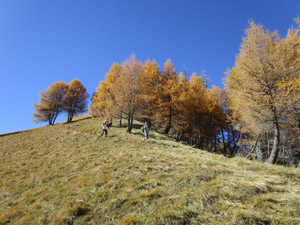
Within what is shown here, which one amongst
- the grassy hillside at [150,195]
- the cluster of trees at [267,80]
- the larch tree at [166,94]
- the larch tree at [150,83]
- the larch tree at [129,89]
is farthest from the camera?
the larch tree at [166,94]

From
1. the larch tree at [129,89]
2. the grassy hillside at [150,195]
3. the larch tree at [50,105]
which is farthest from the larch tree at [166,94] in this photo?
the larch tree at [50,105]

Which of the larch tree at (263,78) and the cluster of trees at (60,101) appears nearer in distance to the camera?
the larch tree at (263,78)

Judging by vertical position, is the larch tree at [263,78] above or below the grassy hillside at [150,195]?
above

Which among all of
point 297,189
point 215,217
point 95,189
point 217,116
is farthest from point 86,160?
point 217,116

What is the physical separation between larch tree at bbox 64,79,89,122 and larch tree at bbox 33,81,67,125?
53.0 inches

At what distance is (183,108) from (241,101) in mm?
8745

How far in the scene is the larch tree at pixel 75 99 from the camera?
3234cm

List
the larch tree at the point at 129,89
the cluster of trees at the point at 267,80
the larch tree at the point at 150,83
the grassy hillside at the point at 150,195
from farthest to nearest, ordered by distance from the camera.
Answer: the larch tree at the point at 150,83 → the larch tree at the point at 129,89 → the cluster of trees at the point at 267,80 → the grassy hillside at the point at 150,195

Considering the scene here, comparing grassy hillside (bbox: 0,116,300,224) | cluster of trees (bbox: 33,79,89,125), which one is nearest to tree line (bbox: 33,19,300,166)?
cluster of trees (bbox: 33,79,89,125)

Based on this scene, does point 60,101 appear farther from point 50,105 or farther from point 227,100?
point 227,100

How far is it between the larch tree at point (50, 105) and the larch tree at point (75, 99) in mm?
1347

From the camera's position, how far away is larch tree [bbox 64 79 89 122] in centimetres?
3234

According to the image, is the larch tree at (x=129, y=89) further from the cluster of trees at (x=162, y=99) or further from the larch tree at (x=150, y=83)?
the larch tree at (x=150, y=83)

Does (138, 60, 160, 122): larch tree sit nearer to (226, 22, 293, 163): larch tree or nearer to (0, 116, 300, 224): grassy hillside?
(226, 22, 293, 163): larch tree
